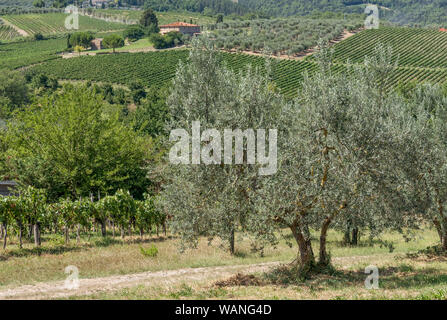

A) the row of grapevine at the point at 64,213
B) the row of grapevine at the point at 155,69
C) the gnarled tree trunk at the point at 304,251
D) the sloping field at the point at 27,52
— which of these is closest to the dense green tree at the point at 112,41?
the sloping field at the point at 27,52

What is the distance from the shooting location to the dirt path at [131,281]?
58.1ft

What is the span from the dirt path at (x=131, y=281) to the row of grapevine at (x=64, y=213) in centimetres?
779

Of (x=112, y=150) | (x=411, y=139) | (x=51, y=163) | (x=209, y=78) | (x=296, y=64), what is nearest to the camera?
(x=411, y=139)

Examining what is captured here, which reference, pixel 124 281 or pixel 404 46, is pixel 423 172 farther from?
pixel 404 46

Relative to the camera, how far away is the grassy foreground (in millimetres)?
17219

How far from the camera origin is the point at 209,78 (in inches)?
1084

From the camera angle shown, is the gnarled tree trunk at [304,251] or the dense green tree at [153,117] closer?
the gnarled tree trunk at [304,251]

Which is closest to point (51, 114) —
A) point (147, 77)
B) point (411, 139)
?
point (411, 139)

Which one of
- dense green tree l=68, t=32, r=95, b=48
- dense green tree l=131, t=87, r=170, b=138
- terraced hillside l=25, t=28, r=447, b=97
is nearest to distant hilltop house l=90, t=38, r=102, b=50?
dense green tree l=68, t=32, r=95, b=48

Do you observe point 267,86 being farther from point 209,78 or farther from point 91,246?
point 91,246

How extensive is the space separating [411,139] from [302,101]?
4.99 metres

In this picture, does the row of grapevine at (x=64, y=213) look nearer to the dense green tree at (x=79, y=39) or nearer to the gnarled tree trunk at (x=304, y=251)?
the gnarled tree trunk at (x=304, y=251)

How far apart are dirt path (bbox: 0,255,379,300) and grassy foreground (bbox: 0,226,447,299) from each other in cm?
67

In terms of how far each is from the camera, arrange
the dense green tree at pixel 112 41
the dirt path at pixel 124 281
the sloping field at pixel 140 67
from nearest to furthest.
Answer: the dirt path at pixel 124 281 < the sloping field at pixel 140 67 < the dense green tree at pixel 112 41
